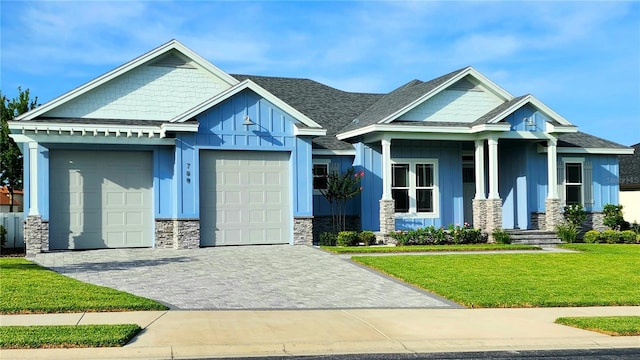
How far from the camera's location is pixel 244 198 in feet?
69.7

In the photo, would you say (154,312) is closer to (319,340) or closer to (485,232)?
(319,340)

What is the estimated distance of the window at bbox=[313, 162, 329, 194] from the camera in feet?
77.6

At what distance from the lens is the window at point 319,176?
931 inches

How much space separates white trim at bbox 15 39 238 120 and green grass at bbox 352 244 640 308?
28.0 ft

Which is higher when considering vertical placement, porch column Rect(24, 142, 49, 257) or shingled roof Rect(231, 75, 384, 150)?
shingled roof Rect(231, 75, 384, 150)

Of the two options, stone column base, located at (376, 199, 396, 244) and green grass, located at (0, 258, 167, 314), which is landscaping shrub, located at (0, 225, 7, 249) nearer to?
green grass, located at (0, 258, 167, 314)

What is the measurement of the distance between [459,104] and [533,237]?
543 centimetres

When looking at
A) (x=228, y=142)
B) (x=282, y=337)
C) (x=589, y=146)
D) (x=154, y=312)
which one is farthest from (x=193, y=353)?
(x=589, y=146)

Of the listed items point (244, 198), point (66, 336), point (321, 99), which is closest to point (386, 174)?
point (244, 198)

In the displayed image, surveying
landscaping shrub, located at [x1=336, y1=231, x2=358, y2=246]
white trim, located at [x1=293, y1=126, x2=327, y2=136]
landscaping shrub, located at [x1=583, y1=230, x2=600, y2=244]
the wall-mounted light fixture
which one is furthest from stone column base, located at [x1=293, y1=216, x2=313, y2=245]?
landscaping shrub, located at [x1=583, y1=230, x2=600, y2=244]

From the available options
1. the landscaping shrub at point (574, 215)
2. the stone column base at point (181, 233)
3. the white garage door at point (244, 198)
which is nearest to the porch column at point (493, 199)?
the landscaping shrub at point (574, 215)

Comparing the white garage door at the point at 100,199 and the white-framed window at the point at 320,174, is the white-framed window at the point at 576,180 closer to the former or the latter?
the white-framed window at the point at 320,174

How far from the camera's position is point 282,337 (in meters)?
9.05

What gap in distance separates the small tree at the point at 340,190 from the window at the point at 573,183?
29.1 ft
